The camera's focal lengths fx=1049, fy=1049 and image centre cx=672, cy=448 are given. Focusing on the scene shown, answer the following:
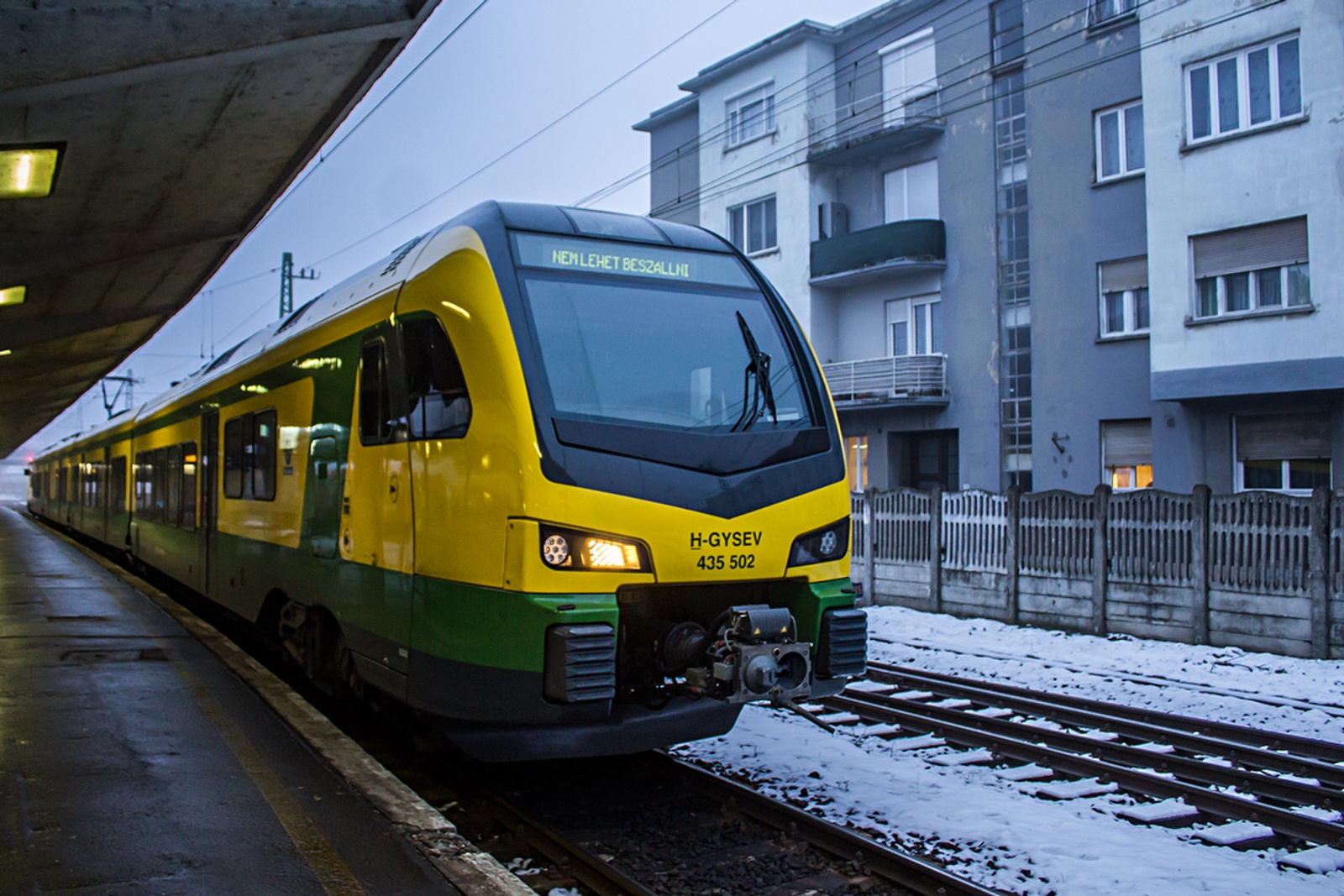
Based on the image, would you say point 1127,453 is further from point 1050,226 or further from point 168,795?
point 168,795

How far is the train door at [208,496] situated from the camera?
10672 mm

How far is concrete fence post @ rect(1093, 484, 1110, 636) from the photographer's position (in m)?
12.0

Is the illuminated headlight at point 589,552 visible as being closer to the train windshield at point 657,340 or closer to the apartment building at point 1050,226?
the train windshield at point 657,340

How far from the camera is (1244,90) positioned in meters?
17.2

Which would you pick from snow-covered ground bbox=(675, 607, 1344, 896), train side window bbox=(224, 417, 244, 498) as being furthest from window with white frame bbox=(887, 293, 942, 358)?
train side window bbox=(224, 417, 244, 498)

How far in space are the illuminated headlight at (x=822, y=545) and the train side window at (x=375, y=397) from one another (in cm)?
237

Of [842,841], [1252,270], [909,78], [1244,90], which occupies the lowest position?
[842,841]

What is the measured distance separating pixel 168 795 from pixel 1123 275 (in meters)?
19.0

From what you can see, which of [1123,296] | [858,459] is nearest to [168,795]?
[1123,296]

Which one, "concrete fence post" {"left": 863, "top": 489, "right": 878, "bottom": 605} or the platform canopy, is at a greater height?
the platform canopy

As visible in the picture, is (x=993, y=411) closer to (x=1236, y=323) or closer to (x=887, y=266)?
(x=887, y=266)

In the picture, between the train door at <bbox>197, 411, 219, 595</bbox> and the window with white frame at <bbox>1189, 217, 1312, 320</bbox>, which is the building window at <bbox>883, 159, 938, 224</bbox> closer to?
the window with white frame at <bbox>1189, 217, 1312, 320</bbox>

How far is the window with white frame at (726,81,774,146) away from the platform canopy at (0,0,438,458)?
565 inches

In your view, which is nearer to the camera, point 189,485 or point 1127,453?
point 189,485
